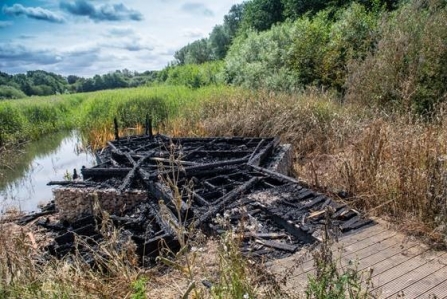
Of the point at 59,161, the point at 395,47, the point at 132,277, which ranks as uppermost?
the point at 395,47

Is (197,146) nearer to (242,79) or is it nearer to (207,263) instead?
(207,263)

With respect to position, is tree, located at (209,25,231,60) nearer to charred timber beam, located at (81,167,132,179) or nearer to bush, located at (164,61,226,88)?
bush, located at (164,61,226,88)

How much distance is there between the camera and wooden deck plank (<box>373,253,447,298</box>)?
293cm

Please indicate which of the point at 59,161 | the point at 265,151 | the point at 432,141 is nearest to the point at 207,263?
the point at 432,141

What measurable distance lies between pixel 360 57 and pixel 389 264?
9942mm

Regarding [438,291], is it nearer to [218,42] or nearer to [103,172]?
[103,172]

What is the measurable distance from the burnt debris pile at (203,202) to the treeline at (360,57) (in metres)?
3.15

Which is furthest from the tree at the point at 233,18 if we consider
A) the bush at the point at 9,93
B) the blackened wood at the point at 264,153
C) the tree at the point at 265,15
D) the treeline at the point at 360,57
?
the blackened wood at the point at 264,153

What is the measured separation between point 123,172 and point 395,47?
26.5 ft

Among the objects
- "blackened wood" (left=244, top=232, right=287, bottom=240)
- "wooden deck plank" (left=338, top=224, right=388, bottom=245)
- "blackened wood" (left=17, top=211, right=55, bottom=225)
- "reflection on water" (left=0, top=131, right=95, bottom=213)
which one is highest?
"wooden deck plank" (left=338, top=224, right=388, bottom=245)

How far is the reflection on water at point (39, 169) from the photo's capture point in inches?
348

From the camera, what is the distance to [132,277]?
2.99m

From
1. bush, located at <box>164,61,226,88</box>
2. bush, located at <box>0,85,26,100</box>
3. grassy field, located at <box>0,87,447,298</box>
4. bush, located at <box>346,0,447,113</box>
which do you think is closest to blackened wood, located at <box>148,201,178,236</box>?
grassy field, located at <box>0,87,447,298</box>

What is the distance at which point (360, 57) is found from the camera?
466 inches
